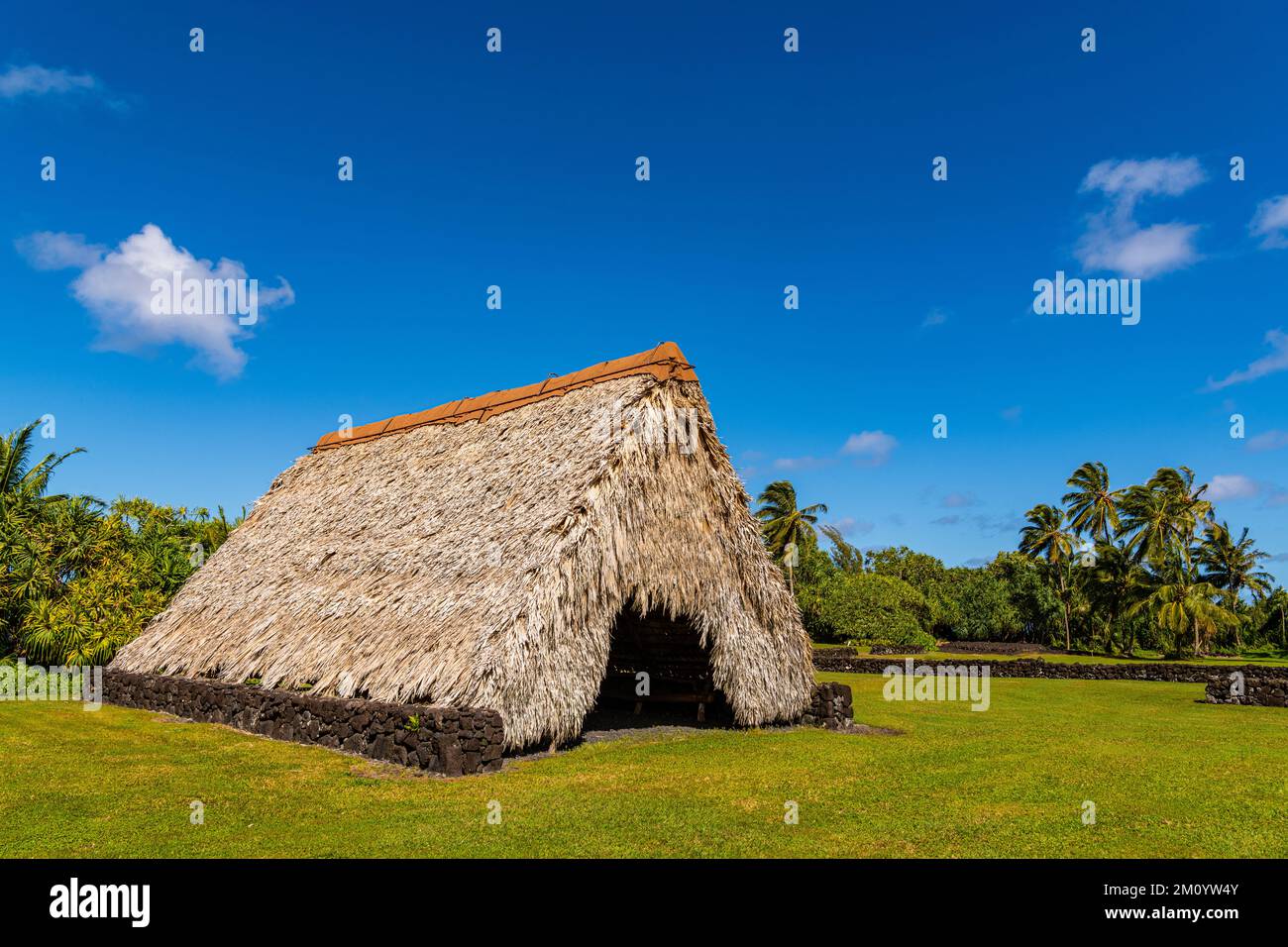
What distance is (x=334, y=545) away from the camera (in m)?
16.5

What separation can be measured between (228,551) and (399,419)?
5.33 metres

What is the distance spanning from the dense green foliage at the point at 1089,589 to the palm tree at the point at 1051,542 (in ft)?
0.32

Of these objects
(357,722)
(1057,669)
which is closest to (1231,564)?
(1057,669)

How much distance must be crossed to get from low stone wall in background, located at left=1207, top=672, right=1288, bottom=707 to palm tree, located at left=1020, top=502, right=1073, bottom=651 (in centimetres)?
3652

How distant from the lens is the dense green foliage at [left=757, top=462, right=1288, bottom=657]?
45.6 m

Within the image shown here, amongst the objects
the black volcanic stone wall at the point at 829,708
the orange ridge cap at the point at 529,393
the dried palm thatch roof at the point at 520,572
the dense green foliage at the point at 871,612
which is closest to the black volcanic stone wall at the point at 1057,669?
the dense green foliage at the point at 871,612

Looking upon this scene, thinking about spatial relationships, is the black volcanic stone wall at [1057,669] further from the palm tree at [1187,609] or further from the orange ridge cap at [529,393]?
the orange ridge cap at [529,393]

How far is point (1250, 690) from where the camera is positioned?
70.6 ft

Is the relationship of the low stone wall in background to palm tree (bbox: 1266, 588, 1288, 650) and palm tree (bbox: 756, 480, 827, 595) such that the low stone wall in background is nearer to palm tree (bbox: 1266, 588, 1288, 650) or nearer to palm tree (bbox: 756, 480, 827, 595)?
palm tree (bbox: 756, 480, 827, 595)

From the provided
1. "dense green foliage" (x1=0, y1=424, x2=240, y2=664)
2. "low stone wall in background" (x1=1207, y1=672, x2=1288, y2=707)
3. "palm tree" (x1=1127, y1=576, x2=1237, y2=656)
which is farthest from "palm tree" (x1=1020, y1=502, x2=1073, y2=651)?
"dense green foliage" (x1=0, y1=424, x2=240, y2=664)

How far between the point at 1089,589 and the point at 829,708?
42.6 metres

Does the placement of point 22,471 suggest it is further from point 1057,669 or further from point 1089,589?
point 1089,589
